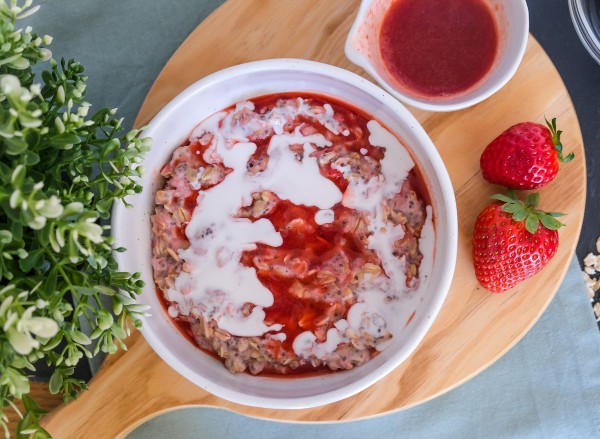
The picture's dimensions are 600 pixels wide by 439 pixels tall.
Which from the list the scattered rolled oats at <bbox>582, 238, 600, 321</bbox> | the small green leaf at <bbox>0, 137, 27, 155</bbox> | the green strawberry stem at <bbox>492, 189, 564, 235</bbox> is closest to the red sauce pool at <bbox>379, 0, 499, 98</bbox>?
the green strawberry stem at <bbox>492, 189, 564, 235</bbox>

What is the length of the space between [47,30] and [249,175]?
2.92ft

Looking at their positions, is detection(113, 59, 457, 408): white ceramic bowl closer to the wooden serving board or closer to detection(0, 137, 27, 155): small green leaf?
the wooden serving board

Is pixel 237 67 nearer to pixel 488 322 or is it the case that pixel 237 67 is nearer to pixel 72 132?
pixel 72 132

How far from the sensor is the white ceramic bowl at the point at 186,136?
1539 millimetres

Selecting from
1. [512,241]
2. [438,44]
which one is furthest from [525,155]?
[438,44]

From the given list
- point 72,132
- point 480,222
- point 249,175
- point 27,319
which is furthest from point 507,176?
point 27,319

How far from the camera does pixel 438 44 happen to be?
1.68 meters

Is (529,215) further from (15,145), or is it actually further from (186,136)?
(15,145)

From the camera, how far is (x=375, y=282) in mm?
1609

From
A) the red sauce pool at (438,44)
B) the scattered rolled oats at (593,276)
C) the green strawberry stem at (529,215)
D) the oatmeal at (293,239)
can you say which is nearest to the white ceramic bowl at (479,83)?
the red sauce pool at (438,44)

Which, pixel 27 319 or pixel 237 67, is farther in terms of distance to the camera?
pixel 237 67

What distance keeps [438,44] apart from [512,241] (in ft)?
1.66

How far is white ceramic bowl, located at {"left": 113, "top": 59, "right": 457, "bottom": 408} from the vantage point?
154 cm

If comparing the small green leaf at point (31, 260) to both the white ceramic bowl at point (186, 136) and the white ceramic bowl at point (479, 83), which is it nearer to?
the white ceramic bowl at point (186, 136)
